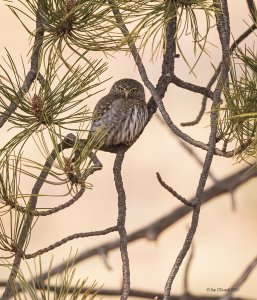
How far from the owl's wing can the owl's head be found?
0.04 m

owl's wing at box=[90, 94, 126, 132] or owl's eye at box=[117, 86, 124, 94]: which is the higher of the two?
owl's eye at box=[117, 86, 124, 94]

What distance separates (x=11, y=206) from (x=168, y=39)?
0.55 metres

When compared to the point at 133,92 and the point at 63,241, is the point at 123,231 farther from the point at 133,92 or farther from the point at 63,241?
the point at 133,92

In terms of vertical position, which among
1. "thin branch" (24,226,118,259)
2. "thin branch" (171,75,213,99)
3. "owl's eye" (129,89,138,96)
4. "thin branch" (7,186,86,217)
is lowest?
Answer: "thin branch" (24,226,118,259)

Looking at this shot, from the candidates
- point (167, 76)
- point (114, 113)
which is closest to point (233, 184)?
point (114, 113)

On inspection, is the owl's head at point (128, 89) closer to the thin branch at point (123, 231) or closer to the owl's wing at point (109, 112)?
the owl's wing at point (109, 112)

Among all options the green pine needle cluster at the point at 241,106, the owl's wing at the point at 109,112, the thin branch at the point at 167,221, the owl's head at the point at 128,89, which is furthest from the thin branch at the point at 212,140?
the thin branch at the point at 167,221

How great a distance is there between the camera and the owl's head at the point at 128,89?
2736mm

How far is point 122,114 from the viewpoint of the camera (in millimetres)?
2545

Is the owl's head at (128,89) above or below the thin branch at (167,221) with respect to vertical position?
above

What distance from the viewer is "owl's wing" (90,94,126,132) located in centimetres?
252

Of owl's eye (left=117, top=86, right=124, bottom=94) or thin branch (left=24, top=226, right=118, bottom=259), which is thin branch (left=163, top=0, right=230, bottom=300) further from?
owl's eye (left=117, top=86, right=124, bottom=94)

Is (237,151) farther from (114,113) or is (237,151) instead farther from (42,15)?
(114,113)

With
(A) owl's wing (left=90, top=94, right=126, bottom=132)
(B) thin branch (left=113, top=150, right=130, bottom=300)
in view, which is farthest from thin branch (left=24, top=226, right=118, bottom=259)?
(A) owl's wing (left=90, top=94, right=126, bottom=132)
